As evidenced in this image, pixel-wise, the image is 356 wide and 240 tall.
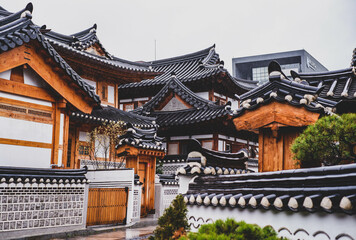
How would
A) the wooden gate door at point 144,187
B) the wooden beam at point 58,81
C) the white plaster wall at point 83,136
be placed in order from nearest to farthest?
the wooden beam at point 58,81 → the wooden gate door at point 144,187 → the white plaster wall at point 83,136

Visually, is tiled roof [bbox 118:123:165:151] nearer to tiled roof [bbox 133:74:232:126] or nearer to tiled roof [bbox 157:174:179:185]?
tiled roof [bbox 157:174:179:185]

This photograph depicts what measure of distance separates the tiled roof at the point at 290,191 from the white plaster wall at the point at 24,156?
8355 millimetres

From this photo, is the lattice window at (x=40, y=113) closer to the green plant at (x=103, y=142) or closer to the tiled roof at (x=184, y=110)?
the green plant at (x=103, y=142)

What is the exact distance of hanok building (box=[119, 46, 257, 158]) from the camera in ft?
77.9

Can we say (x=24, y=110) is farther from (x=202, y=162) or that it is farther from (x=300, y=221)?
(x=300, y=221)

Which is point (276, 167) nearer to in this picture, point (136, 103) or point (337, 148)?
point (337, 148)

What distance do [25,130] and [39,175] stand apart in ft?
7.76

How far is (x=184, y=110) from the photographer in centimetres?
2531

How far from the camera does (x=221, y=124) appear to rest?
23.5 m

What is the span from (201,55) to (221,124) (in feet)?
33.0

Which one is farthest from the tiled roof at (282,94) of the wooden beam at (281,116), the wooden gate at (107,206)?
the wooden gate at (107,206)

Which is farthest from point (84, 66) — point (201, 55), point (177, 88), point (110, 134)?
point (201, 55)

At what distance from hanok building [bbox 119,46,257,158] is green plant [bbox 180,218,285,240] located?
1827 centimetres

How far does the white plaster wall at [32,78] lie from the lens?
43.0ft
